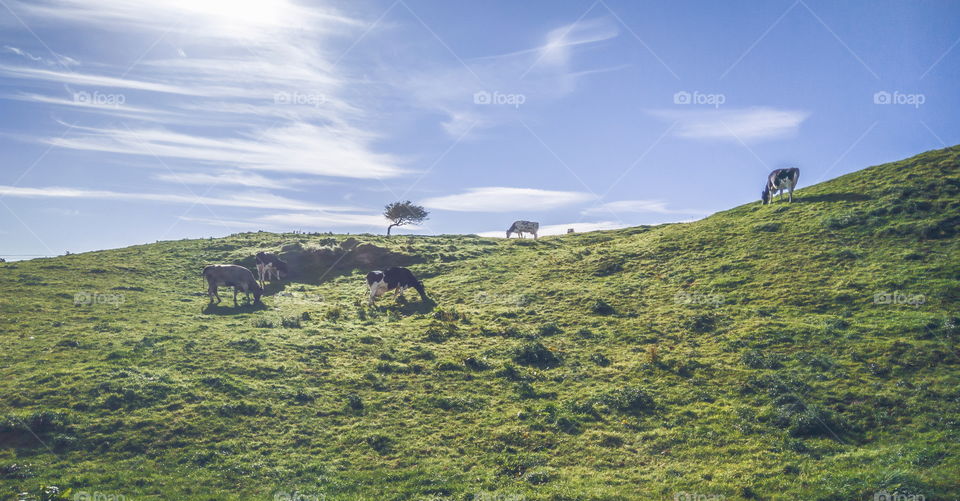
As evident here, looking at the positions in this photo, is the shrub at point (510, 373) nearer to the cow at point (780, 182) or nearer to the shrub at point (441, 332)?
the shrub at point (441, 332)

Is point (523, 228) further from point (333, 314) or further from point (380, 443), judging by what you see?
point (380, 443)

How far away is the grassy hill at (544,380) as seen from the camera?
13.3 m

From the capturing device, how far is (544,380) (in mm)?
19891

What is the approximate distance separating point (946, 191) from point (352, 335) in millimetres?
36233

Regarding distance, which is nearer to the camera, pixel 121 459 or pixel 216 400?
pixel 121 459

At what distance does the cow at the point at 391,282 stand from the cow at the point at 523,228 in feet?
90.6

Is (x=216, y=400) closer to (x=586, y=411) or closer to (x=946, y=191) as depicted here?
(x=586, y=411)

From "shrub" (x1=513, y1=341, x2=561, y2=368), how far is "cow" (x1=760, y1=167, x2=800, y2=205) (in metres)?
28.8

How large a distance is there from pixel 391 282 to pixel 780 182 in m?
32.1

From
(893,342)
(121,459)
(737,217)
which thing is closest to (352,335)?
(121,459)

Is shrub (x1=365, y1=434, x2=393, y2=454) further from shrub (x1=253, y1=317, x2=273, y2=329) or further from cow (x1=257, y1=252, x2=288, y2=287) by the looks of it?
cow (x1=257, y1=252, x2=288, y2=287)

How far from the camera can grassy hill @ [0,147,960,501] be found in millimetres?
13273

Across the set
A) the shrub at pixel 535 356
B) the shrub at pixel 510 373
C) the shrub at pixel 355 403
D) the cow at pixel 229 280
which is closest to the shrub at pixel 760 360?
the shrub at pixel 535 356

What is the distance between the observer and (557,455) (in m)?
14.9
